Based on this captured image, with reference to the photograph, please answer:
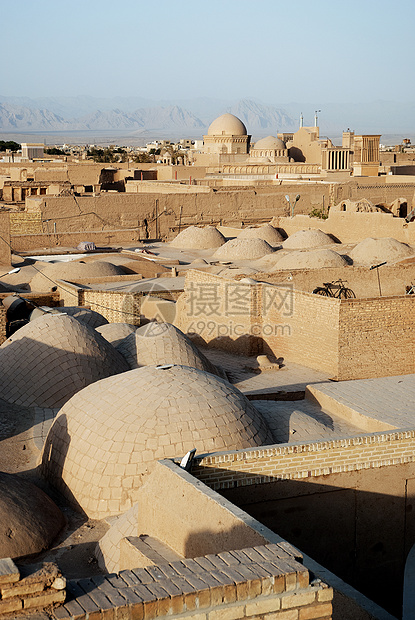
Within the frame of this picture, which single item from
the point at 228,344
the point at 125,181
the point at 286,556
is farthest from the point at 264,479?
the point at 125,181

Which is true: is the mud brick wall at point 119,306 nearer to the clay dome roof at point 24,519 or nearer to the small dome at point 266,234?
the clay dome roof at point 24,519

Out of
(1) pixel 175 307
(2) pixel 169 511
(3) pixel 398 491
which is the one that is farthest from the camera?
(1) pixel 175 307

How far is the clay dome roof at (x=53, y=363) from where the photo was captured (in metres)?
12.0

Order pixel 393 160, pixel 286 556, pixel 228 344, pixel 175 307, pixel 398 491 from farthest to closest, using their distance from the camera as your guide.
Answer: pixel 393 160
pixel 175 307
pixel 228 344
pixel 398 491
pixel 286 556

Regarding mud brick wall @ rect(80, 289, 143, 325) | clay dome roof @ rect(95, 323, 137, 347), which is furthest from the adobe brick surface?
mud brick wall @ rect(80, 289, 143, 325)

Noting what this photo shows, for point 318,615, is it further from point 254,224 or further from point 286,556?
point 254,224

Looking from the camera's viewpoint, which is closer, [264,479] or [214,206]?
[264,479]

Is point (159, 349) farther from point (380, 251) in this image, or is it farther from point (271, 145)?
point (271, 145)

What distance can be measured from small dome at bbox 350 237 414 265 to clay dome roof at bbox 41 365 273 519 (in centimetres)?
1395

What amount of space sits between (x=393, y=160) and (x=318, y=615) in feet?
214

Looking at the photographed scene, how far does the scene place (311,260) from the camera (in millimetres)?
21719

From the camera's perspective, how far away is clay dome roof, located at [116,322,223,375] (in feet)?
41.5

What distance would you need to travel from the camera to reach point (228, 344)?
1633 centimetres

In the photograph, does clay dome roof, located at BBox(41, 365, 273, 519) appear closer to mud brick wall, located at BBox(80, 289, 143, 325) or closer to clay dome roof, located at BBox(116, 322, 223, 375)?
clay dome roof, located at BBox(116, 322, 223, 375)
